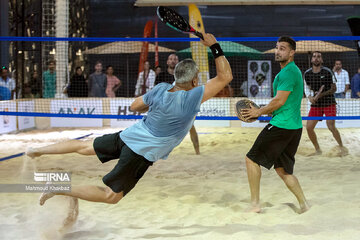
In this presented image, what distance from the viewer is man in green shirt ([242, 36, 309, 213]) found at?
4.18 meters

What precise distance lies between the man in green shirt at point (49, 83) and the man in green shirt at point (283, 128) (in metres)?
9.41

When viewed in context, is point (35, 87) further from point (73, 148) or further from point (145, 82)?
point (73, 148)

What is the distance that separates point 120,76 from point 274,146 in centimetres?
1476

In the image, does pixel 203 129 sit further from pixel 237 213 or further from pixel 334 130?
pixel 237 213

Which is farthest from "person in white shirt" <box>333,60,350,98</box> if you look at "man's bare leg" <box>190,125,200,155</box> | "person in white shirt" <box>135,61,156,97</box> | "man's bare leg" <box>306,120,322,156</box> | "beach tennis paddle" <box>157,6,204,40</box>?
"beach tennis paddle" <box>157,6,204,40</box>

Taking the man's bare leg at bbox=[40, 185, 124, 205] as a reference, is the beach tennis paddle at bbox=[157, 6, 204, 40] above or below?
above

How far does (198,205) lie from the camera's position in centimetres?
472

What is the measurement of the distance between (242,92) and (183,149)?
26.4 ft

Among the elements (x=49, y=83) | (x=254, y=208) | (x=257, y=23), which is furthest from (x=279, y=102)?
(x=257, y=23)

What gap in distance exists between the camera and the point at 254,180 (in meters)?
4.37

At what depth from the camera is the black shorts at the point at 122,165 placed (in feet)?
11.5

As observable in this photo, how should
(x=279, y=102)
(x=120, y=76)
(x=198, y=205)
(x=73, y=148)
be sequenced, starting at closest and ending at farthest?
(x=73, y=148) → (x=279, y=102) → (x=198, y=205) → (x=120, y=76)

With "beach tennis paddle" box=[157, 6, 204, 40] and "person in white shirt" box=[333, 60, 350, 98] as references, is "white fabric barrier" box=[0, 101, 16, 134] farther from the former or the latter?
"beach tennis paddle" box=[157, 6, 204, 40]

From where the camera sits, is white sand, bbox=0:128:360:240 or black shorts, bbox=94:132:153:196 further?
white sand, bbox=0:128:360:240
